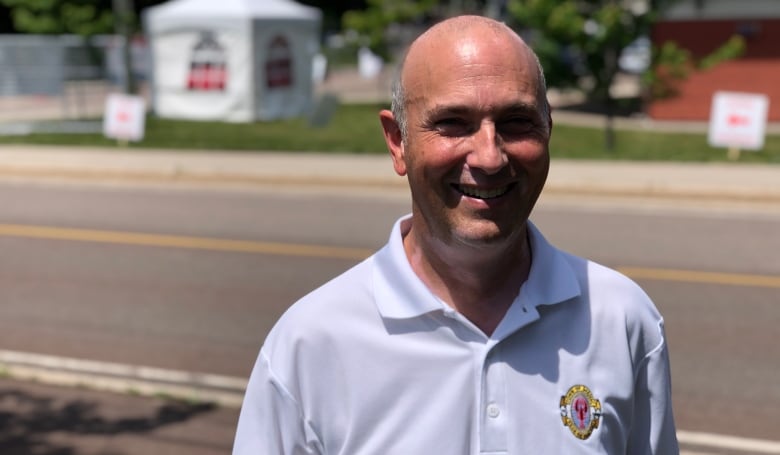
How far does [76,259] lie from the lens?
10711mm

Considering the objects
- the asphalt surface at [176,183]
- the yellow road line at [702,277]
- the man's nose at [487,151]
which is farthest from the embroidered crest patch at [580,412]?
the yellow road line at [702,277]

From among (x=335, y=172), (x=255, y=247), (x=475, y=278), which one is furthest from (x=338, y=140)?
(x=475, y=278)

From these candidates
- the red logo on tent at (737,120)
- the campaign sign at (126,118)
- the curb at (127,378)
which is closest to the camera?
the curb at (127,378)

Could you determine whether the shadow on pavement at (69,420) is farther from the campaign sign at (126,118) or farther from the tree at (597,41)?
the campaign sign at (126,118)

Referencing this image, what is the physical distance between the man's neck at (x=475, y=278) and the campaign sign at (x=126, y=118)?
59.0 feet

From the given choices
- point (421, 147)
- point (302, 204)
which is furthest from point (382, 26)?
point (421, 147)

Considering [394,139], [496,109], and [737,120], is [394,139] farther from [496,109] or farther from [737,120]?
[737,120]

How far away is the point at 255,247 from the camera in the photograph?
11.2m

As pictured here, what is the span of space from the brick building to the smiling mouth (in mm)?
23534

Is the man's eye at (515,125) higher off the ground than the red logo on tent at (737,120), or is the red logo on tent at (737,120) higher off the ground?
the man's eye at (515,125)

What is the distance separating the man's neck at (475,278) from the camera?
2.09 meters

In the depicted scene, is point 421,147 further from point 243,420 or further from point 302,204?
point 302,204

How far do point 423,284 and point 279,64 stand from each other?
931 inches

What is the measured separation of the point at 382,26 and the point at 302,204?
16.3 m
